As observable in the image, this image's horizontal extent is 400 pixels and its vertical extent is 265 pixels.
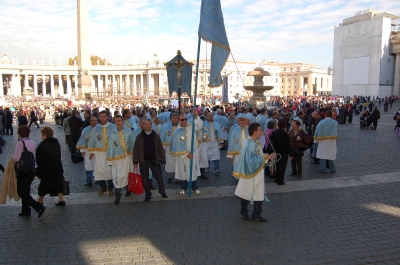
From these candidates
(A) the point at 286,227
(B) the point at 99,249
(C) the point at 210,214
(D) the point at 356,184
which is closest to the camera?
(B) the point at 99,249

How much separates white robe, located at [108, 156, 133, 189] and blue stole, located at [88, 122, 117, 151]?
2.01 feet

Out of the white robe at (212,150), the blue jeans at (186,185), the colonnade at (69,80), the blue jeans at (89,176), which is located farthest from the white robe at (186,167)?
the colonnade at (69,80)

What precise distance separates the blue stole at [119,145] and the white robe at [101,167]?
1.64 ft

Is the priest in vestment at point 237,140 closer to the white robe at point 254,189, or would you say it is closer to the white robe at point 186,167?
the white robe at point 186,167

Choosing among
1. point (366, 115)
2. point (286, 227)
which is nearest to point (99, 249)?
point (286, 227)

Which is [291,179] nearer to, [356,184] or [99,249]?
[356,184]

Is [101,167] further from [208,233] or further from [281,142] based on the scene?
[281,142]

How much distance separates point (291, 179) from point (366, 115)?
46.1ft

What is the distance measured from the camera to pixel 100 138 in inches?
279

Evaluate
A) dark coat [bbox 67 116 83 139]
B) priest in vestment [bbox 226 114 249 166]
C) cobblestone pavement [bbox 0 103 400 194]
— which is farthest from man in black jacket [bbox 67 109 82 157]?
priest in vestment [bbox 226 114 249 166]

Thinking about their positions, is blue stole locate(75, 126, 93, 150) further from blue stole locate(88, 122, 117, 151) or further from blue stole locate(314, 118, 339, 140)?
blue stole locate(314, 118, 339, 140)

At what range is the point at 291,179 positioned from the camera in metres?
8.39

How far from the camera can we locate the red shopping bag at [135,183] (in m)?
6.52

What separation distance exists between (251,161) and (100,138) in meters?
3.53
